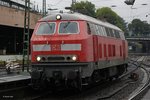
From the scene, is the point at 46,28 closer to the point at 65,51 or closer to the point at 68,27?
the point at 68,27

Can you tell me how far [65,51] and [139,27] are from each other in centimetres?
15970

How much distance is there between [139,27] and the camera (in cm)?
17338

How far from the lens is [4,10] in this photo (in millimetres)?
52031

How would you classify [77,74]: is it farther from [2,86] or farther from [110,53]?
[110,53]

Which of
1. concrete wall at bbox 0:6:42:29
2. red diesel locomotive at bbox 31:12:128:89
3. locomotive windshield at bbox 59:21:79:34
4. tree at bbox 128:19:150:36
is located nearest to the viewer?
red diesel locomotive at bbox 31:12:128:89

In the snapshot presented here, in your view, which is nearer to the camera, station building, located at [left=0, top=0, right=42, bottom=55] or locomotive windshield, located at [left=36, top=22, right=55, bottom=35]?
locomotive windshield, located at [left=36, top=22, right=55, bottom=35]

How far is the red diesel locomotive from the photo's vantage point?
53.4 feet

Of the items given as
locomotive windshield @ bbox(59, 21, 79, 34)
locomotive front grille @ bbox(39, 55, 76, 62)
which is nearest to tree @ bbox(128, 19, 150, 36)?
locomotive windshield @ bbox(59, 21, 79, 34)

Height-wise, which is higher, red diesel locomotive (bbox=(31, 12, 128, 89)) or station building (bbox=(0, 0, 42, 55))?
station building (bbox=(0, 0, 42, 55))

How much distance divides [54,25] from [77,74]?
256 cm

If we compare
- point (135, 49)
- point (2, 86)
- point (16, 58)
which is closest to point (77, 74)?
point (2, 86)

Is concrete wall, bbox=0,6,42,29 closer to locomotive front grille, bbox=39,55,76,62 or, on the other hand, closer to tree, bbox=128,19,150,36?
locomotive front grille, bbox=39,55,76,62

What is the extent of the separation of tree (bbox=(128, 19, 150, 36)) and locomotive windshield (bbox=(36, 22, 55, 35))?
15550 cm

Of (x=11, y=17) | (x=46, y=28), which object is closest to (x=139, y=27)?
(x=11, y=17)
